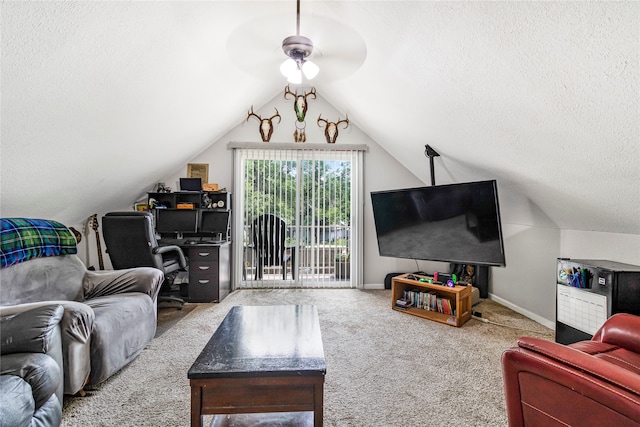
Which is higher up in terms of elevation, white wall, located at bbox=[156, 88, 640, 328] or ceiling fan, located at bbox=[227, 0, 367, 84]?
ceiling fan, located at bbox=[227, 0, 367, 84]

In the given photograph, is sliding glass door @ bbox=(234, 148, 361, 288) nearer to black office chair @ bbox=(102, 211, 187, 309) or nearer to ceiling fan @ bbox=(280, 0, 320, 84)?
black office chair @ bbox=(102, 211, 187, 309)

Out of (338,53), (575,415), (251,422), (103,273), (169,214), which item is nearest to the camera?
(575,415)

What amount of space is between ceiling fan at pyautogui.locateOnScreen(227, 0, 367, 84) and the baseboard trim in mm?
3033

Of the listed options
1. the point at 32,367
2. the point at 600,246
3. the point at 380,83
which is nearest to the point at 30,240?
the point at 32,367

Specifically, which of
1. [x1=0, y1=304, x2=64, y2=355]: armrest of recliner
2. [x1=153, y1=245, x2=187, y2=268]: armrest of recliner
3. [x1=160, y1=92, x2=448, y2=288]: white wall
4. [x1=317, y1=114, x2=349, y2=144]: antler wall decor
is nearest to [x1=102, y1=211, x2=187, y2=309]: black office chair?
[x1=153, y1=245, x2=187, y2=268]: armrest of recliner

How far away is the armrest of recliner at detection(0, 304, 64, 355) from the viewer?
135 cm

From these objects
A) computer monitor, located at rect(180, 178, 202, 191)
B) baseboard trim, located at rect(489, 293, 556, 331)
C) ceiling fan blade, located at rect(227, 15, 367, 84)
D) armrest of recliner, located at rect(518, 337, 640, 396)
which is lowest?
baseboard trim, located at rect(489, 293, 556, 331)

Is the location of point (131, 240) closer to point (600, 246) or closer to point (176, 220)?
point (176, 220)

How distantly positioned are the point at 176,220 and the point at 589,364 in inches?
164

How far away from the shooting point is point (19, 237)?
197 cm

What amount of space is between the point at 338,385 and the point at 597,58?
220cm

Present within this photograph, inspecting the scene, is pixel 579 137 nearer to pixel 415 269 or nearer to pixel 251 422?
pixel 251 422

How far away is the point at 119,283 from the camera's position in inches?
93.2

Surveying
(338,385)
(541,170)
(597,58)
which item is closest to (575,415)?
(338,385)
